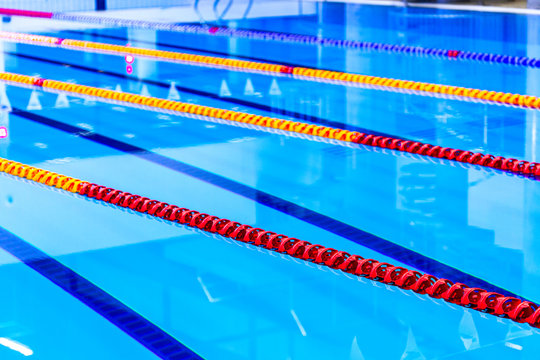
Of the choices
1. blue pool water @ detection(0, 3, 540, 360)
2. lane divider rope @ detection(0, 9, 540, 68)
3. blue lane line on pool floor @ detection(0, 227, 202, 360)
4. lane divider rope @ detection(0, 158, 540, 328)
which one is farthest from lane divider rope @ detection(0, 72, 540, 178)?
lane divider rope @ detection(0, 9, 540, 68)

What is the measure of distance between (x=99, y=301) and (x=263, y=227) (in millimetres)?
1097

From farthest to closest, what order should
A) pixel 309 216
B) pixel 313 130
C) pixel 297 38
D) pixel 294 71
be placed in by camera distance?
pixel 297 38, pixel 294 71, pixel 313 130, pixel 309 216

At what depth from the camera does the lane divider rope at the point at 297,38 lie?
946 centimetres

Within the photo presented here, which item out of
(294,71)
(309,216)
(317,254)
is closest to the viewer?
(317,254)

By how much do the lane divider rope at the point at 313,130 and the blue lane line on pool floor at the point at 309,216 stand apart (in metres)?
0.99

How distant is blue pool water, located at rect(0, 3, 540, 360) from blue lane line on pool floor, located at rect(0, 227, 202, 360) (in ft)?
0.04

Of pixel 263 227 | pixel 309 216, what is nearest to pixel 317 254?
pixel 263 227

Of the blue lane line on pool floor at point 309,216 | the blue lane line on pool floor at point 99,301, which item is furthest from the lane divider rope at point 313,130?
the blue lane line on pool floor at point 99,301

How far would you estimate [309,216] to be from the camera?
462cm

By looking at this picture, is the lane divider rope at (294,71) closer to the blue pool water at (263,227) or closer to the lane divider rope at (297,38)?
the blue pool water at (263,227)

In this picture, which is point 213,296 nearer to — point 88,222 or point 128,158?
point 88,222

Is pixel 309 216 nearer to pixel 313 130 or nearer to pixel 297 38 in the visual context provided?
pixel 313 130

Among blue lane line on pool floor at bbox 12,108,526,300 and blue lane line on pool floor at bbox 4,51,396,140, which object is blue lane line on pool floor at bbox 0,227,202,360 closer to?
blue lane line on pool floor at bbox 12,108,526,300

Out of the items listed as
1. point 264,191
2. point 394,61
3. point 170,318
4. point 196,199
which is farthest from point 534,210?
point 394,61
